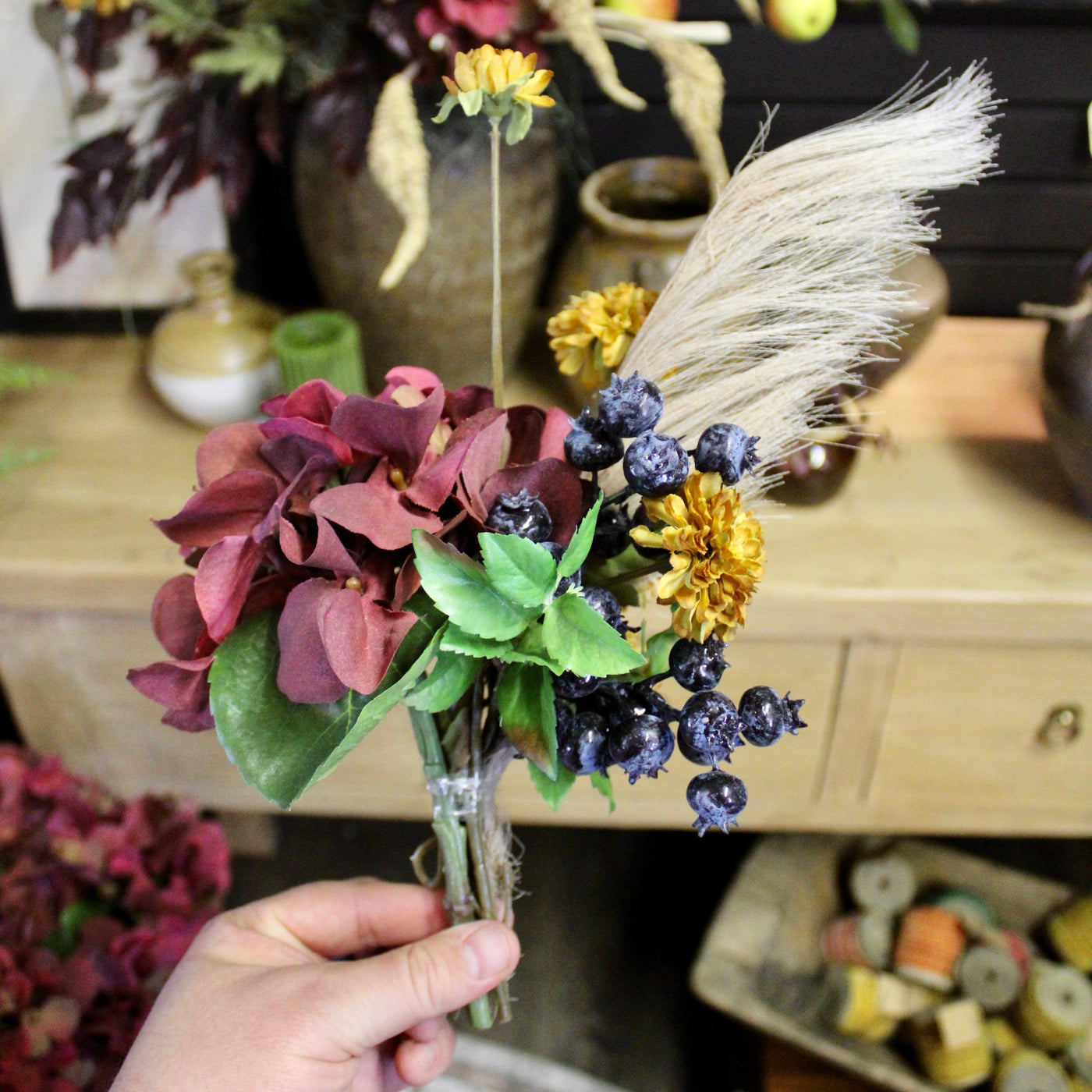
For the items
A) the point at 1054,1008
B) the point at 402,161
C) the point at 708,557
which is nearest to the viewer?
the point at 708,557

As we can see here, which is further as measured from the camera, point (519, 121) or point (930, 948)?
point (930, 948)

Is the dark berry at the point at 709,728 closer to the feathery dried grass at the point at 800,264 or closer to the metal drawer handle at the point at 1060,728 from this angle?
the feathery dried grass at the point at 800,264

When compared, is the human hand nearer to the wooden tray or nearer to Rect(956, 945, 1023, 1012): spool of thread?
the wooden tray

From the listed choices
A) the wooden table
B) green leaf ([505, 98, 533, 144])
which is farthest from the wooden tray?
green leaf ([505, 98, 533, 144])

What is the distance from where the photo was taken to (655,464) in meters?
0.37

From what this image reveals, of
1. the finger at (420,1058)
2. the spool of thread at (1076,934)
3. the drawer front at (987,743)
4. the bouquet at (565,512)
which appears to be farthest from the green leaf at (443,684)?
the spool of thread at (1076,934)

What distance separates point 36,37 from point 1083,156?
1.00 m

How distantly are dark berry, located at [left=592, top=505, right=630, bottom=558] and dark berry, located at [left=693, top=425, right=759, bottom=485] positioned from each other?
0.19 feet

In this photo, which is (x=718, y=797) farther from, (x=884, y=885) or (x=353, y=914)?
(x=884, y=885)

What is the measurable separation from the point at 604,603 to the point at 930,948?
0.81 metres

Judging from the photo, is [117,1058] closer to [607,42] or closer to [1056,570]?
[1056,570]

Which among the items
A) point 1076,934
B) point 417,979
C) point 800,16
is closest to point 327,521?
point 417,979

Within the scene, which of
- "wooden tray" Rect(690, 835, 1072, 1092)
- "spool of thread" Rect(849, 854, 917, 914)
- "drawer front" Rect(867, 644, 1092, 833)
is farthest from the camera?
"spool of thread" Rect(849, 854, 917, 914)

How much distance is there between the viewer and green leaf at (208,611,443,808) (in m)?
0.39
